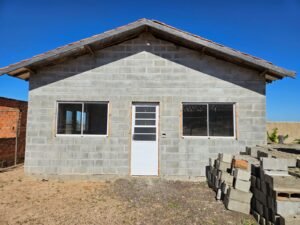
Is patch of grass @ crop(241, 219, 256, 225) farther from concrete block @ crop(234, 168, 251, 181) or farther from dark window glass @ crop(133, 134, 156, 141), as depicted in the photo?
dark window glass @ crop(133, 134, 156, 141)

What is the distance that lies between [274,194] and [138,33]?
266 inches

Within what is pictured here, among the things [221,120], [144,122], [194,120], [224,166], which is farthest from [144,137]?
[224,166]

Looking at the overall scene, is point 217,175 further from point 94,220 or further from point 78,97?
point 78,97

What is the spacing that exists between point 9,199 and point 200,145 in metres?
5.92

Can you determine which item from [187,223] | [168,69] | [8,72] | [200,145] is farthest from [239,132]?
[8,72]

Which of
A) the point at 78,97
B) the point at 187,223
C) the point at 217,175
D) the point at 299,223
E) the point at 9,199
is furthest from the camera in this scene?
the point at 78,97

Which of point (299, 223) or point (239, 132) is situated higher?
point (239, 132)

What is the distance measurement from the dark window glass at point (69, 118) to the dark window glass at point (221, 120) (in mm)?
4655

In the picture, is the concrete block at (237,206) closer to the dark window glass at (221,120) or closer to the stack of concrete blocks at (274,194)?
the stack of concrete blocks at (274,194)

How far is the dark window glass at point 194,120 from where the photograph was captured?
8664 millimetres

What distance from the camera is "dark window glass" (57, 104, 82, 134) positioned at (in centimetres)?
879

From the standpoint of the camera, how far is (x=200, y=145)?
28.2 ft

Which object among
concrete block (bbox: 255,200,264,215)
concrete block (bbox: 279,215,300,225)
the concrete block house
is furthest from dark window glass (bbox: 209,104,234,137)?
concrete block (bbox: 279,215,300,225)

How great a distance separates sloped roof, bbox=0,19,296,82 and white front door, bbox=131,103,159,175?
2.47m
